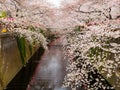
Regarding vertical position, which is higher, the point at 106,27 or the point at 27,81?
the point at 106,27

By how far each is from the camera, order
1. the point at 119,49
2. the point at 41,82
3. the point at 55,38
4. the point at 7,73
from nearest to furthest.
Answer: the point at 119,49
the point at 7,73
the point at 41,82
the point at 55,38

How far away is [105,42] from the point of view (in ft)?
25.3

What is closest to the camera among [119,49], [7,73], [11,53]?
[119,49]

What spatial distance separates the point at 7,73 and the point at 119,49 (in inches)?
141

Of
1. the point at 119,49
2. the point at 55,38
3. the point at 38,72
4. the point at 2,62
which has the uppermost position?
the point at 119,49

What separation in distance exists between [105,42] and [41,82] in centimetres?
378

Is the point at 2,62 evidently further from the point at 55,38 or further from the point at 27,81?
the point at 55,38

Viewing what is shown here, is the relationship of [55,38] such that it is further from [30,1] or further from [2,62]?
[2,62]

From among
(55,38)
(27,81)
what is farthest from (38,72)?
(55,38)

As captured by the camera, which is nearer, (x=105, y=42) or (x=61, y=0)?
(x=105, y=42)

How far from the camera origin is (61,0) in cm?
2344

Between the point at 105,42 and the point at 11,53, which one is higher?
the point at 105,42

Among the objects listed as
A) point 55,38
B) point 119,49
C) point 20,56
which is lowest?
point 55,38

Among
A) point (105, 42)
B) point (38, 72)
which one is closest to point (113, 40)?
point (105, 42)
